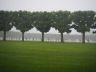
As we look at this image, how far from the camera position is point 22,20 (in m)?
41.7

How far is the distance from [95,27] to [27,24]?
1340 centimetres

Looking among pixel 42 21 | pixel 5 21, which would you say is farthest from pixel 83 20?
pixel 5 21

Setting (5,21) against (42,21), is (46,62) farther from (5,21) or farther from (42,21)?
(5,21)

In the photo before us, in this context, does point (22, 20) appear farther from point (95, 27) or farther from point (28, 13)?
point (95, 27)

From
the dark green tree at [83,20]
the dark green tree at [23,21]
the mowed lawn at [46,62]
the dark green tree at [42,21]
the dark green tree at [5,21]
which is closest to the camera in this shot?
the mowed lawn at [46,62]

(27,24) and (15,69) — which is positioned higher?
(27,24)

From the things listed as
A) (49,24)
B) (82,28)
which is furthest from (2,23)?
(82,28)

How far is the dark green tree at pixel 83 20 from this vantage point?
39750mm

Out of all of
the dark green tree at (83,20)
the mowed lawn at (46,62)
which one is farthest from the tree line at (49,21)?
→ the mowed lawn at (46,62)

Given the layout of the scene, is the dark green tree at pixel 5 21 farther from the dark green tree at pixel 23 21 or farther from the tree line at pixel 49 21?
the dark green tree at pixel 23 21

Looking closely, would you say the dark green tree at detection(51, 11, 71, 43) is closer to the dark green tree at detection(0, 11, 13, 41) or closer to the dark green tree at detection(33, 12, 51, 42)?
the dark green tree at detection(33, 12, 51, 42)

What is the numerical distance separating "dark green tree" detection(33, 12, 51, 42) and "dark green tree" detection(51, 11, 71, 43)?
121 cm

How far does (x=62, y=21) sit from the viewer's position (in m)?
40.5

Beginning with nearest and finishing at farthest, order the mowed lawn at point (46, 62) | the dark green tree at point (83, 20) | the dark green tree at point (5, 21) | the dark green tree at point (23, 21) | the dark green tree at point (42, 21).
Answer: the mowed lawn at point (46, 62) → the dark green tree at point (83, 20) → the dark green tree at point (5, 21) → the dark green tree at point (42, 21) → the dark green tree at point (23, 21)
